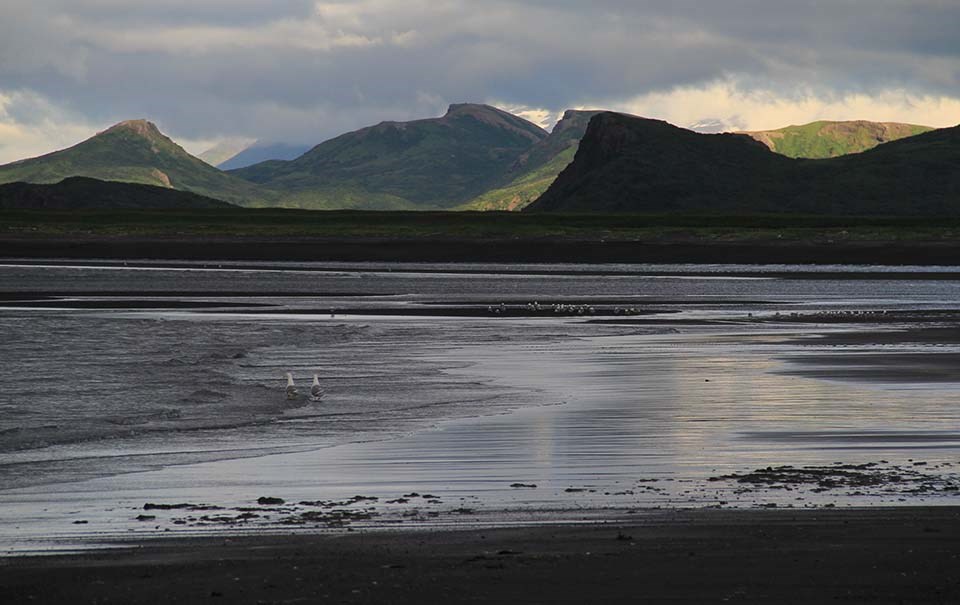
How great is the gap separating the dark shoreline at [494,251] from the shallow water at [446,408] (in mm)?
53630

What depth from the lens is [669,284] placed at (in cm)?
7131

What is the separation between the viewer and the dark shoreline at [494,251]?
103625 millimetres

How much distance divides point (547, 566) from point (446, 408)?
1195 centimetres

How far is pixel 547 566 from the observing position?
34.9 feet

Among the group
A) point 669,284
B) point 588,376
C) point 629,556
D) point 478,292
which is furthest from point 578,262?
point 629,556

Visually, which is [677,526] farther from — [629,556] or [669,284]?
[669,284]

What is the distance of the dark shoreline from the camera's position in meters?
104

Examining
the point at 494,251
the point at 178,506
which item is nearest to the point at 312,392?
the point at 178,506

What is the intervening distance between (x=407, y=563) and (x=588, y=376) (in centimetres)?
1708

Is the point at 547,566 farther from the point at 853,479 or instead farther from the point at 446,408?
Answer: the point at 446,408

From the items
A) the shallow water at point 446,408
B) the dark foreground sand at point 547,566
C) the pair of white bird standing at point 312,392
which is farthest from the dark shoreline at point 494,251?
the dark foreground sand at point 547,566

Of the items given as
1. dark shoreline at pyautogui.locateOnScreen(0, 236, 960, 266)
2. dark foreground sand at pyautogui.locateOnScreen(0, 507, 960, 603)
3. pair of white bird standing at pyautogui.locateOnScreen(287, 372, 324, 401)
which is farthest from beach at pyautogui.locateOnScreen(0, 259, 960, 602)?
dark shoreline at pyautogui.locateOnScreen(0, 236, 960, 266)

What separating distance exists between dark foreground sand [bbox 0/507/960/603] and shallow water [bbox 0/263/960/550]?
1271 millimetres

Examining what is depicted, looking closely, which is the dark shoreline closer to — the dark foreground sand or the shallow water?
the shallow water
